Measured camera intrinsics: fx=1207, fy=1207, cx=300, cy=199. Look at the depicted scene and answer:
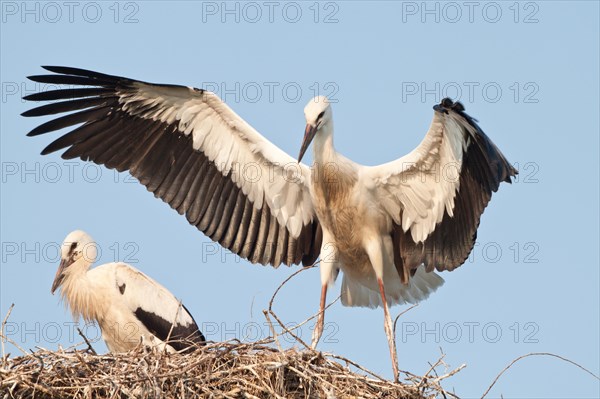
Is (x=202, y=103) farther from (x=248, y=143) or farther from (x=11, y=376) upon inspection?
(x=11, y=376)

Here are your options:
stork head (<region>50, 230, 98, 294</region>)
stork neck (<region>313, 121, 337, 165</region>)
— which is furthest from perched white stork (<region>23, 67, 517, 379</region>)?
stork head (<region>50, 230, 98, 294</region>)

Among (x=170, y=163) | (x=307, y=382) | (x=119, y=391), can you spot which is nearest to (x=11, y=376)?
(x=119, y=391)

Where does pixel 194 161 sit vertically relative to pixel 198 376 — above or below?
above

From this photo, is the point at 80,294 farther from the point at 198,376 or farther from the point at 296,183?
the point at 198,376

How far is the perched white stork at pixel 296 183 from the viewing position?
913 centimetres

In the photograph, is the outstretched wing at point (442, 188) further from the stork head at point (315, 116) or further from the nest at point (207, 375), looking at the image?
the nest at point (207, 375)

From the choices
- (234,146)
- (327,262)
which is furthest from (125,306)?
(327,262)

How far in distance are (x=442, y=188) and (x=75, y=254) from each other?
3120mm

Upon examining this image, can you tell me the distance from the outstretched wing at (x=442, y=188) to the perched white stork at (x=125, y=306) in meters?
1.86

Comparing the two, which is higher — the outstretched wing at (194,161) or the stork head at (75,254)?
the outstretched wing at (194,161)

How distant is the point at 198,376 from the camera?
7547mm

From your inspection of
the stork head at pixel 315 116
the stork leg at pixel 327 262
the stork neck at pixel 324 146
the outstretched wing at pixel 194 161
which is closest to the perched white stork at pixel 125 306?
the outstretched wing at pixel 194 161

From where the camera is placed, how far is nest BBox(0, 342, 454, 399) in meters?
7.42

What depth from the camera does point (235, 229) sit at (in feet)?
32.5
